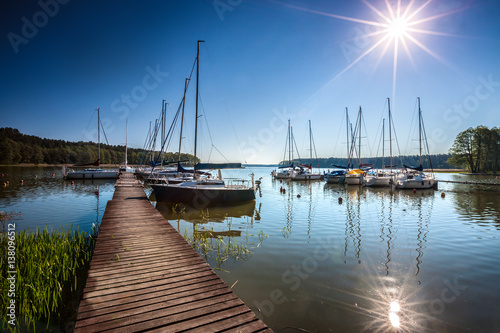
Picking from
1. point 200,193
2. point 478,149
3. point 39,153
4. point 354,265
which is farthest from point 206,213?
point 39,153

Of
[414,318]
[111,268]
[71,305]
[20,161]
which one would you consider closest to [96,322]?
[111,268]

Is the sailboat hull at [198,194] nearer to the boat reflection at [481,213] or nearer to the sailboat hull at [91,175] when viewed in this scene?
the boat reflection at [481,213]

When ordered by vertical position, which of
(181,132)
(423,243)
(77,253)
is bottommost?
(423,243)

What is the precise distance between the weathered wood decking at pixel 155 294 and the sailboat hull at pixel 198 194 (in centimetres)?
931

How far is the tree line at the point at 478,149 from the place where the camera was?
55544 mm

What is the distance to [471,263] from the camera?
729cm

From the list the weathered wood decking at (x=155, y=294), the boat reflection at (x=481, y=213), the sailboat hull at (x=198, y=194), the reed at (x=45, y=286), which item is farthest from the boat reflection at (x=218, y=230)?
the boat reflection at (x=481, y=213)

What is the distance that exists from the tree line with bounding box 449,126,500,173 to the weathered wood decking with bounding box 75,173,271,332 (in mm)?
76507

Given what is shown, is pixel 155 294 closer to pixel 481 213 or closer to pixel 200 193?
pixel 200 193

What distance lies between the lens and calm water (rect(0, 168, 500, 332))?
15.0ft

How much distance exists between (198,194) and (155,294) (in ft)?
40.7

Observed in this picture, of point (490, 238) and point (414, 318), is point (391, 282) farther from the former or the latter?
point (490, 238)

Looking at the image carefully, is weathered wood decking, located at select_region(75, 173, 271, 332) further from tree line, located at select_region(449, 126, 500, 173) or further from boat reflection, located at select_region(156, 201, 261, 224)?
tree line, located at select_region(449, 126, 500, 173)

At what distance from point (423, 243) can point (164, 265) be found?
31.9ft
